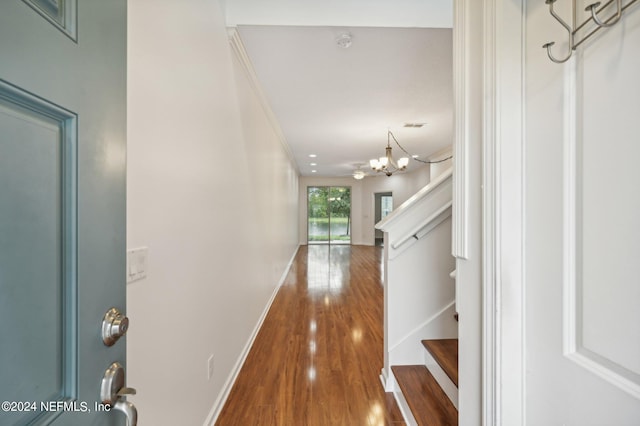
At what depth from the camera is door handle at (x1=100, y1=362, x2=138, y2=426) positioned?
53cm

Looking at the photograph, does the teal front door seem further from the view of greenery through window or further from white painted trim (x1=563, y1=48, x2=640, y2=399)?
A: the view of greenery through window

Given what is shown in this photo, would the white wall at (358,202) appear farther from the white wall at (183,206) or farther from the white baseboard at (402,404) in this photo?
the white baseboard at (402,404)

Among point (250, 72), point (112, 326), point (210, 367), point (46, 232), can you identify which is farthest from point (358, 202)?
point (46, 232)

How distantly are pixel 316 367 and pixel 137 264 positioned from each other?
1744 millimetres

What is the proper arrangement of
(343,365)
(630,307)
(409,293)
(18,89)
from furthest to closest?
(343,365), (409,293), (630,307), (18,89)

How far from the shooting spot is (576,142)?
647mm

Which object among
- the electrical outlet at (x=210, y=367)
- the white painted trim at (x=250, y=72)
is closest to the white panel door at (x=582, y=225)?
the electrical outlet at (x=210, y=367)

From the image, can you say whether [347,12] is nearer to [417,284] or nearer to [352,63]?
[352,63]

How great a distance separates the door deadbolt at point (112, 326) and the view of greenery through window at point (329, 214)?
387 inches

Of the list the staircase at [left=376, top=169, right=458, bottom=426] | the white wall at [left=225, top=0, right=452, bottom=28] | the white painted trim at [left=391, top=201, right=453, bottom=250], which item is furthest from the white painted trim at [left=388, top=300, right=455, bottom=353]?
the white wall at [left=225, top=0, right=452, bottom=28]

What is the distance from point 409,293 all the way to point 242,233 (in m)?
1.47

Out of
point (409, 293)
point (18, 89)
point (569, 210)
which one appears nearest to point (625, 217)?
point (569, 210)

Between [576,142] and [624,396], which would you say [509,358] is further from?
[576,142]

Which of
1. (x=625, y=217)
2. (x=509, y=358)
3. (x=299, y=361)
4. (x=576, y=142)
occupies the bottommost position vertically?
(x=299, y=361)
